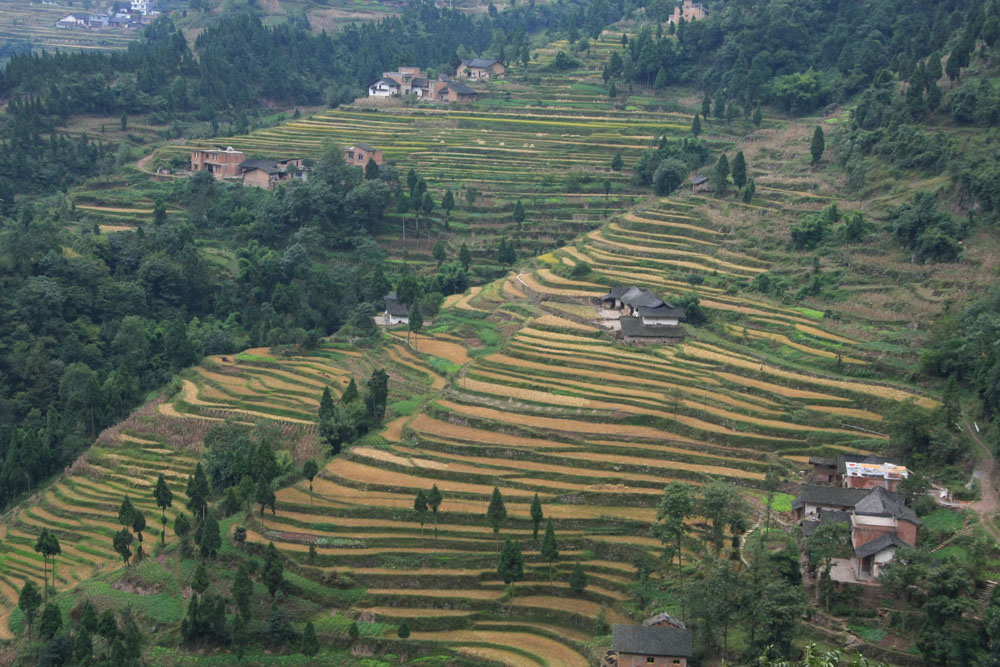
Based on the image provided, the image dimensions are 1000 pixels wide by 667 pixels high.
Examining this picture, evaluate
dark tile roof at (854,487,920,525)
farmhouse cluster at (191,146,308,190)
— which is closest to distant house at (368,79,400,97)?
farmhouse cluster at (191,146,308,190)

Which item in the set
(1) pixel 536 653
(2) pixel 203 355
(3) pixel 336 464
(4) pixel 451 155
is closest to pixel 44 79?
(4) pixel 451 155

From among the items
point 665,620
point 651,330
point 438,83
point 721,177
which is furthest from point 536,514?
point 438,83

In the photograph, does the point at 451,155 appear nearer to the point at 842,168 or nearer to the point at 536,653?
the point at 842,168

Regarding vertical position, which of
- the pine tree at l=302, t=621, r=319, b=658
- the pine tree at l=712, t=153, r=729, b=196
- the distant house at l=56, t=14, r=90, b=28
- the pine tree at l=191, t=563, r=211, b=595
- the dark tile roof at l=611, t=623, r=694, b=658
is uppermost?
the distant house at l=56, t=14, r=90, b=28

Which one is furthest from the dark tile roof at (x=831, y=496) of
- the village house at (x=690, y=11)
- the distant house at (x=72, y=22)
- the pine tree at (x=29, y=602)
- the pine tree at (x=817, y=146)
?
the distant house at (x=72, y=22)

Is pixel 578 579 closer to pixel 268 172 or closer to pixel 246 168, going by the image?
pixel 268 172

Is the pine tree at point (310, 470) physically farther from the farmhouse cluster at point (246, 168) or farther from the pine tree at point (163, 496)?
the farmhouse cluster at point (246, 168)

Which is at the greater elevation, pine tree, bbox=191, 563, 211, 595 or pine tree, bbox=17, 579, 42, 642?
pine tree, bbox=191, 563, 211, 595

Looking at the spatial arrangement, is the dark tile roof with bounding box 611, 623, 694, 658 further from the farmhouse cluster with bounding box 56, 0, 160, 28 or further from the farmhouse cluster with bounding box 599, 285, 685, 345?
the farmhouse cluster with bounding box 56, 0, 160, 28
